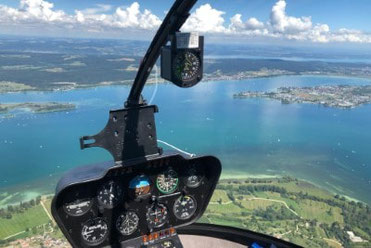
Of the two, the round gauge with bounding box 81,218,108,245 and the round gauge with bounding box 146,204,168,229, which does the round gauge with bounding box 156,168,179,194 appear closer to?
the round gauge with bounding box 146,204,168,229

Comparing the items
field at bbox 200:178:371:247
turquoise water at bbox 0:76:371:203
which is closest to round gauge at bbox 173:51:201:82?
turquoise water at bbox 0:76:371:203

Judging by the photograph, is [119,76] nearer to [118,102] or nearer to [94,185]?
[118,102]

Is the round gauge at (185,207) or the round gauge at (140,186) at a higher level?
the round gauge at (140,186)

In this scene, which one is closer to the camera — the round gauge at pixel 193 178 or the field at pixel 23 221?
the round gauge at pixel 193 178

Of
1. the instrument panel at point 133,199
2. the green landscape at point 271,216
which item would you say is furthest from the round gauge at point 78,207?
the green landscape at point 271,216

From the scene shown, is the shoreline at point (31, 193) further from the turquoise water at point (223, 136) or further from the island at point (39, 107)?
the island at point (39, 107)
